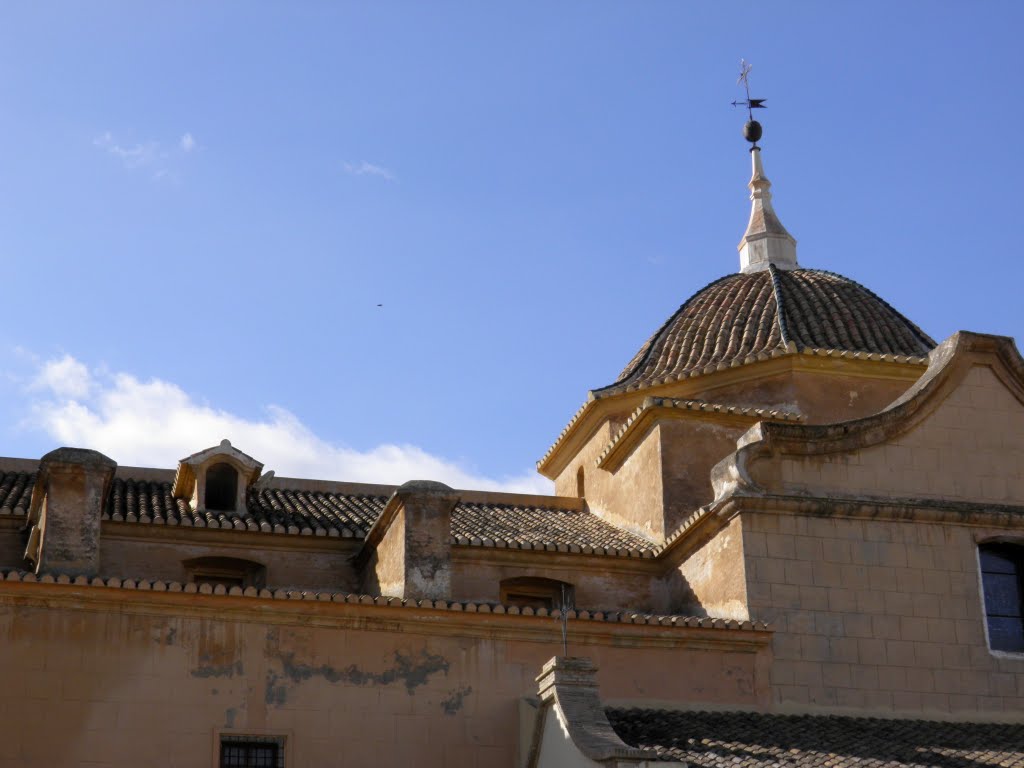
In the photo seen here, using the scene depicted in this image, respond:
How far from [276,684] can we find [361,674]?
893 millimetres

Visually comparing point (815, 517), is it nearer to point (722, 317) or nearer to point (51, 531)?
point (722, 317)

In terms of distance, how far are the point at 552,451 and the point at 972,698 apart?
8621mm

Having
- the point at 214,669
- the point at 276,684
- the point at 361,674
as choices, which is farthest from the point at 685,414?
the point at 214,669

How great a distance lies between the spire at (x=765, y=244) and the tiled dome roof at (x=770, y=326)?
1230mm

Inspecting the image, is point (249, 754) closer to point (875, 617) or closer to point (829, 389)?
point (875, 617)

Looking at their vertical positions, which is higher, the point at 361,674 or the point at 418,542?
the point at 418,542

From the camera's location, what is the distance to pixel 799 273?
25.0 m

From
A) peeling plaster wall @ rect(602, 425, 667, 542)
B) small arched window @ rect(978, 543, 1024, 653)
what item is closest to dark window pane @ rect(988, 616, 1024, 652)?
small arched window @ rect(978, 543, 1024, 653)

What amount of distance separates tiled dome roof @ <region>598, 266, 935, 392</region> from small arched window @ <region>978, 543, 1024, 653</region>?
13.7 feet

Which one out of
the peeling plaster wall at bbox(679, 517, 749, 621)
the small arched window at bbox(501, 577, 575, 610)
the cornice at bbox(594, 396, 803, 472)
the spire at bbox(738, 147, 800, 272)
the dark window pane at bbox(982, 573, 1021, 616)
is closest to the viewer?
the peeling plaster wall at bbox(679, 517, 749, 621)

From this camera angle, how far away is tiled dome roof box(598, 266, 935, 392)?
886 inches

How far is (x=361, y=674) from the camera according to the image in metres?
16.5

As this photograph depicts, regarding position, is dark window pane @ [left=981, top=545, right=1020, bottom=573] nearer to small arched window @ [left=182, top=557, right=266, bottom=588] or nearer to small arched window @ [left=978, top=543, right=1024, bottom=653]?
small arched window @ [left=978, top=543, right=1024, bottom=653]

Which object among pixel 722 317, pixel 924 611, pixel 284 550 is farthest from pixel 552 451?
pixel 924 611
